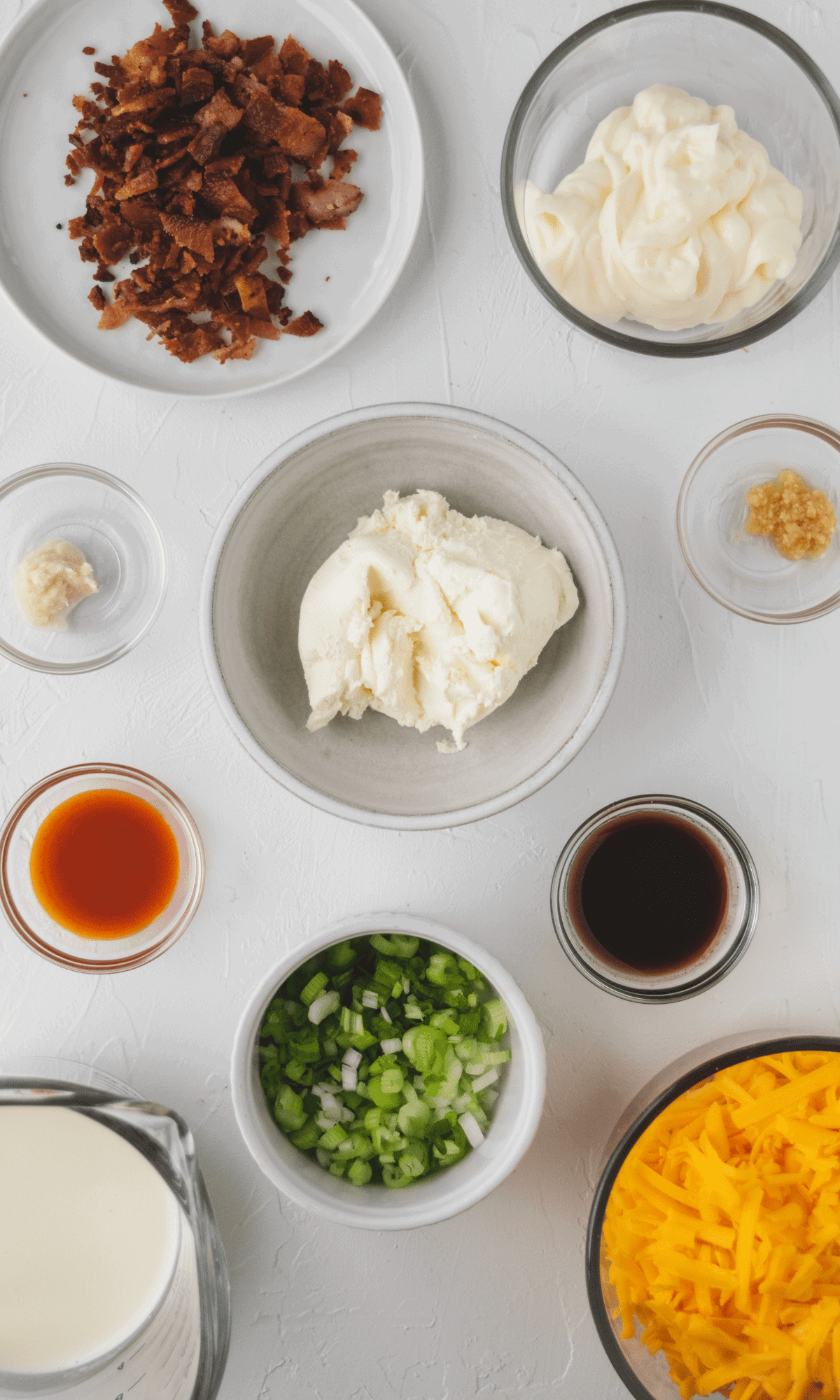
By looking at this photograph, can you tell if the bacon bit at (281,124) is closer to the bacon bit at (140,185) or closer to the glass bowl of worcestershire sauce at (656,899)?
the bacon bit at (140,185)

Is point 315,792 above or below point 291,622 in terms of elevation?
below

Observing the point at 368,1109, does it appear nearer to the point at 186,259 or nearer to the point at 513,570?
the point at 513,570

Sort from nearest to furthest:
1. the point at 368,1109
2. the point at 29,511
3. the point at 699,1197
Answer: the point at 699,1197, the point at 368,1109, the point at 29,511

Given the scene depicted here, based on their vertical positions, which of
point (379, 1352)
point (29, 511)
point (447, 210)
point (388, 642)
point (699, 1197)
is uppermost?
point (447, 210)

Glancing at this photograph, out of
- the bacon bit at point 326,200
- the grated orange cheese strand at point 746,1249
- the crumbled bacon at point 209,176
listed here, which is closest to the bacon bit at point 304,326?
the crumbled bacon at point 209,176

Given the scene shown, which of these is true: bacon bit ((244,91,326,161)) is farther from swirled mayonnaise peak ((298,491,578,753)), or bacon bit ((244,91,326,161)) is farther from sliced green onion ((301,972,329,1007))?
sliced green onion ((301,972,329,1007))

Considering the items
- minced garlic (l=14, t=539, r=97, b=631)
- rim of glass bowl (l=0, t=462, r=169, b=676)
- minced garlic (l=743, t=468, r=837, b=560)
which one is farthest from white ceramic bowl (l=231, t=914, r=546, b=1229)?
minced garlic (l=743, t=468, r=837, b=560)

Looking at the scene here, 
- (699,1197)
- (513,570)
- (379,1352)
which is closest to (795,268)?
(513,570)

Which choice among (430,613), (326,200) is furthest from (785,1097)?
(326,200)
